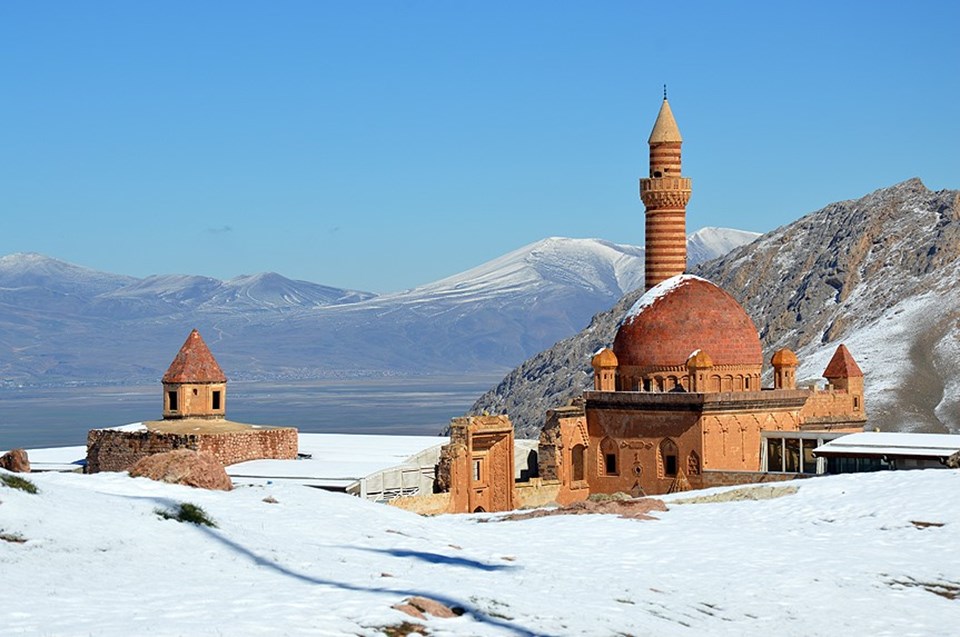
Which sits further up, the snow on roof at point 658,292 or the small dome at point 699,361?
the snow on roof at point 658,292

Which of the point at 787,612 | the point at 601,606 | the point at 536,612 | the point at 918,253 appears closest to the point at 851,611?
the point at 787,612

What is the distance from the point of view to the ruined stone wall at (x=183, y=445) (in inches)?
1980

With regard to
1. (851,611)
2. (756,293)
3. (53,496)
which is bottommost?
(851,611)

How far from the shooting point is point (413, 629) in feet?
68.6

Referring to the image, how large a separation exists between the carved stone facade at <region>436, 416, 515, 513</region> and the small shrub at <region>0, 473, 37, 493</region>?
25.1 metres

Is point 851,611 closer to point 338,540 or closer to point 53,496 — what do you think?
point 338,540

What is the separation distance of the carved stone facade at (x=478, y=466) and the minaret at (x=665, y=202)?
11.1 meters

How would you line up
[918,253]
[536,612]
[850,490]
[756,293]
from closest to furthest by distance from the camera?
1. [536,612]
2. [850,490]
3. [918,253]
4. [756,293]

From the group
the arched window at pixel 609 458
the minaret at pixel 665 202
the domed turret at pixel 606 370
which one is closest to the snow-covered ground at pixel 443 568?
the arched window at pixel 609 458

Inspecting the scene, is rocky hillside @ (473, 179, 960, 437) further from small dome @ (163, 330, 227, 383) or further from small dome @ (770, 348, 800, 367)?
small dome @ (163, 330, 227, 383)

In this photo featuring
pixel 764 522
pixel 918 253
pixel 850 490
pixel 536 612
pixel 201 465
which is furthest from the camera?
pixel 918 253

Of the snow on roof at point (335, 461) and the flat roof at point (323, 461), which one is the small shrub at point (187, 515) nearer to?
the flat roof at point (323, 461)

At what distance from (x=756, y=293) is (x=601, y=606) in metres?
157

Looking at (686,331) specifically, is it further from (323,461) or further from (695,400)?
(323,461)
